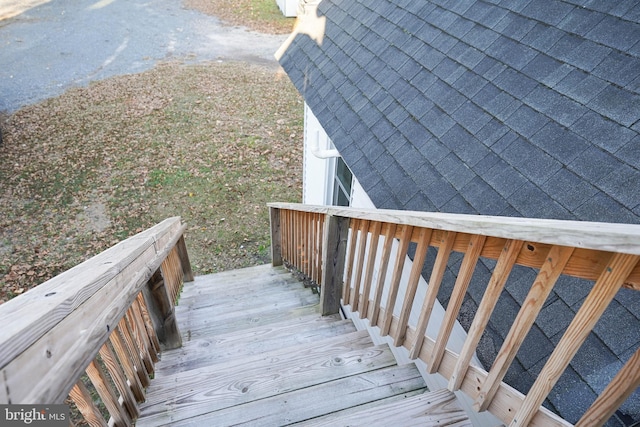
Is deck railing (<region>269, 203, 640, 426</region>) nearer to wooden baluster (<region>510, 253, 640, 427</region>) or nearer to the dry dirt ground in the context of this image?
wooden baluster (<region>510, 253, 640, 427</region>)

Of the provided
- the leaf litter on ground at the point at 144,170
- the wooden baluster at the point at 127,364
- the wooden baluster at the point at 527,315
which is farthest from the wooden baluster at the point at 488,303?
the leaf litter on ground at the point at 144,170

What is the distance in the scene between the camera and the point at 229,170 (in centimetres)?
1021

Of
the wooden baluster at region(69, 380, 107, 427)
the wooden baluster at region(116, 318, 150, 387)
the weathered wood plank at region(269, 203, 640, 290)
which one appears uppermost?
the weathered wood plank at region(269, 203, 640, 290)

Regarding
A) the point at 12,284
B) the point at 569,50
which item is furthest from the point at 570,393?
the point at 12,284

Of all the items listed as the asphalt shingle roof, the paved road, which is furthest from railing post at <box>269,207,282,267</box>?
the paved road

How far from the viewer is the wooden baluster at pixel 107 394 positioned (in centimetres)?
161

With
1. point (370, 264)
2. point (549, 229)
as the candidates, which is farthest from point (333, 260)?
point (549, 229)

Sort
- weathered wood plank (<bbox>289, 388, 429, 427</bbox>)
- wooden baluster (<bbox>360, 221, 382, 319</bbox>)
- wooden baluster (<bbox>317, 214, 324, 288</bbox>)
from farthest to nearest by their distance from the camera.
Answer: wooden baluster (<bbox>317, 214, 324, 288</bbox>)
wooden baluster (<bbox>360, 221, 382, 319</bbox>)
weathered wood plank (<bbox>289, 388, 429, 427</bbox>)

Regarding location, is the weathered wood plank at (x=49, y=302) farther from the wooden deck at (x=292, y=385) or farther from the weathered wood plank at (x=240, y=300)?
the weathered wood plank at (x=240, y=300)

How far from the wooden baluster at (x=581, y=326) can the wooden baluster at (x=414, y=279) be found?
2.56ft

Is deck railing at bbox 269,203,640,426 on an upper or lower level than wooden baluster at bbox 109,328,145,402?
upper

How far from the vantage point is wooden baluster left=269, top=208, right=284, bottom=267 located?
615cm

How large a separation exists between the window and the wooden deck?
10.0 feet

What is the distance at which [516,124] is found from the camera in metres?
3.14
